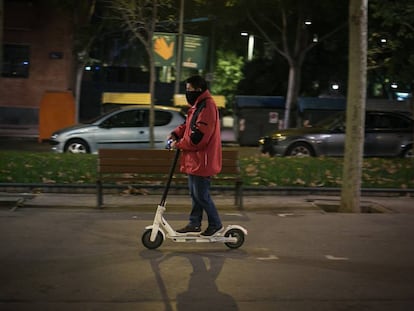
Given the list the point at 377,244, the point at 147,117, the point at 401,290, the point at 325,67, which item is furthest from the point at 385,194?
the point at 325,67

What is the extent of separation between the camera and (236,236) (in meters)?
6.96

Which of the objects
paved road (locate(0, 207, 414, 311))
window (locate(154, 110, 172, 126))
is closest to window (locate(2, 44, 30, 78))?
window (locate(154, 110, 172, 126))

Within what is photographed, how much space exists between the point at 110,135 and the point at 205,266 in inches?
365

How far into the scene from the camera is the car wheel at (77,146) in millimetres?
15250

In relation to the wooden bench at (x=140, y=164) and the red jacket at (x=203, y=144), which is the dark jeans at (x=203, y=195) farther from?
the wooden bench at (x=140, y=164)

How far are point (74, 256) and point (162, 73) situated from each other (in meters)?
29.1

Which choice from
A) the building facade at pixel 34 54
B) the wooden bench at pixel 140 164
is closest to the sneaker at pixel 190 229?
the wooden bench at pixel 140 164

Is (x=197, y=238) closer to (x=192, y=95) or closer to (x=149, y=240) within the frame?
(x=149, y=240)

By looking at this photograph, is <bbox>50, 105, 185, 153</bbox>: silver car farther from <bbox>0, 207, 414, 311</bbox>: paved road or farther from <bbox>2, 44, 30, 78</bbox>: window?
<bbox>2, 44, 30, 78</bbox>: window

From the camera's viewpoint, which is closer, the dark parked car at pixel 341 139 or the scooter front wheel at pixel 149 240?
the scooter front wheel at pixel 149 240

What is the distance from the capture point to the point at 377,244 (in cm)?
739

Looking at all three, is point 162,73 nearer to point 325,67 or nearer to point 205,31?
point 205,31

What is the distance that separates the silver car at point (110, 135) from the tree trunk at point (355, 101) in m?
6.64

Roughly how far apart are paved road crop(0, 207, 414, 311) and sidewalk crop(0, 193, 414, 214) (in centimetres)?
64
